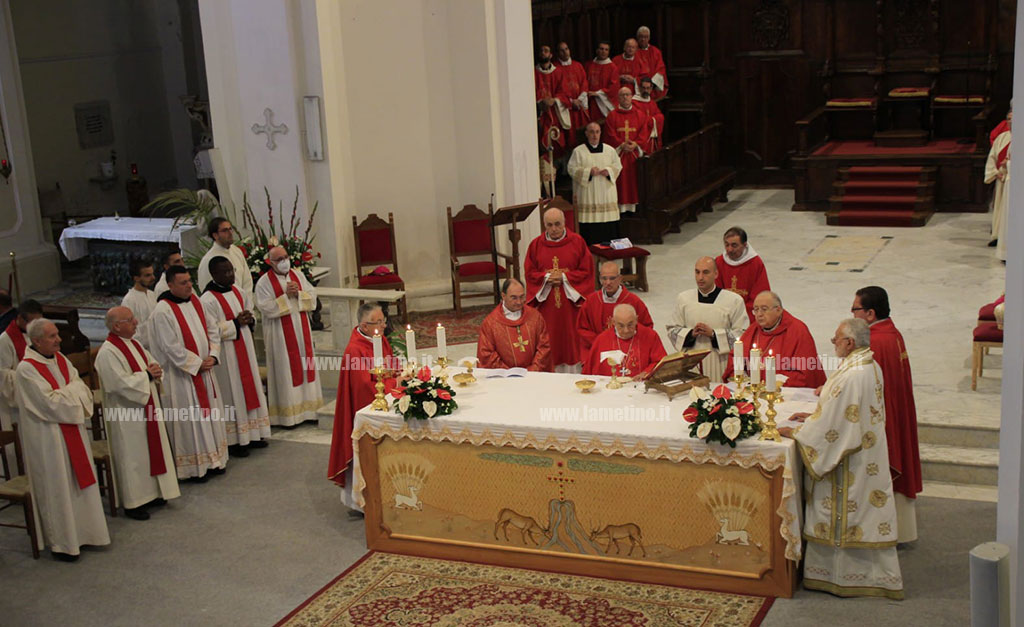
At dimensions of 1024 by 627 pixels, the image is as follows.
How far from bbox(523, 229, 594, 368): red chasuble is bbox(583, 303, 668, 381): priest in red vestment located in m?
1.43

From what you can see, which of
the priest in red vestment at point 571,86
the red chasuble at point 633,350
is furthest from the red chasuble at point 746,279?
the priest in red vestment at point 571,86

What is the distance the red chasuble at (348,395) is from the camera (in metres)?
8.45

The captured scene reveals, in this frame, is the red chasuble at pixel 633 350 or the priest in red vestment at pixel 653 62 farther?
the priest in red vestment at pixel 653 62

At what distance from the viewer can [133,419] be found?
8688 mm

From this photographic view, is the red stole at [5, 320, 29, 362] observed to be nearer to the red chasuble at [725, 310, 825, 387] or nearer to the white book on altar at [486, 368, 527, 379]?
the white book on altar at [486, 368, 527, 379]

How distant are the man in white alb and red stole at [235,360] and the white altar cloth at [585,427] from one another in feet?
5.94

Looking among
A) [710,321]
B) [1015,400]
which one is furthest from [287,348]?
[1015,400]

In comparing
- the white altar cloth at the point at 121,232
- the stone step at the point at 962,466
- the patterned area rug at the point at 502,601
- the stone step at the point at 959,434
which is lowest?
the patterned area rug at the point at 502,601

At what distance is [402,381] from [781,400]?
235cm

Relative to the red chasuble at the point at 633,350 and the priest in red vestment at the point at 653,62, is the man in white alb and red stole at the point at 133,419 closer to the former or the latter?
the red chasuble at the point at 633,350

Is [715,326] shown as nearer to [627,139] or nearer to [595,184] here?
[595,184]

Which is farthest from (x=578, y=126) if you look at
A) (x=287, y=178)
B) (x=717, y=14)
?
(x=287, y=178)

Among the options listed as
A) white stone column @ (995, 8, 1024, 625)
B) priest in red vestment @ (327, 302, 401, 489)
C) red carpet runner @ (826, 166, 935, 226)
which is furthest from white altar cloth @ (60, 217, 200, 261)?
white stone column @ (995, 8, 1024, 625)

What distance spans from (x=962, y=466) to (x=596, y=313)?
9.03ft
